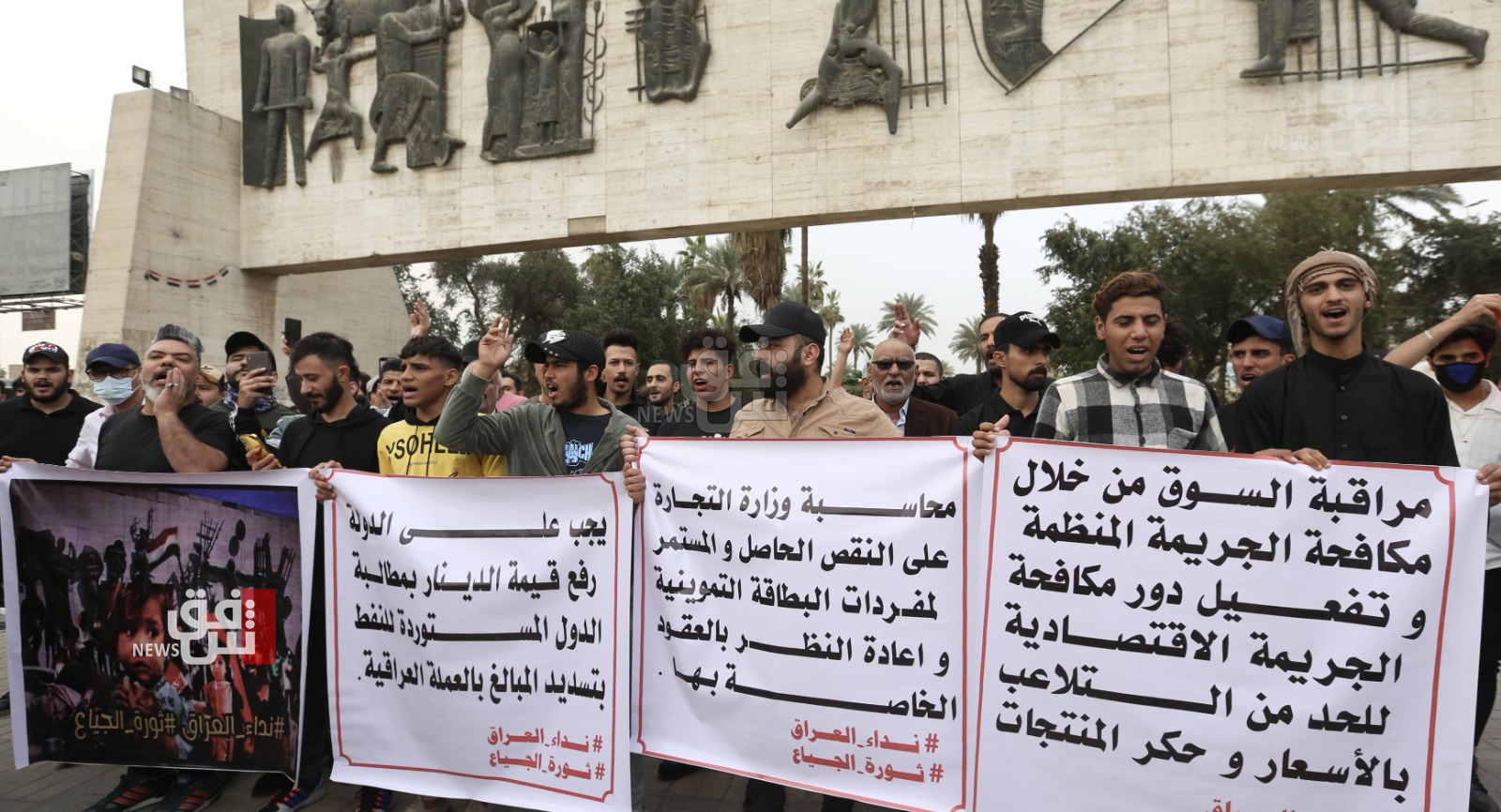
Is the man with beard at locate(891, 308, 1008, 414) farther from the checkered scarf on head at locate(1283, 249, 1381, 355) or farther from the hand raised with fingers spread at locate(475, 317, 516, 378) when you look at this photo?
the hand raised with fingers spread at locate(475, 317, 516, 378)

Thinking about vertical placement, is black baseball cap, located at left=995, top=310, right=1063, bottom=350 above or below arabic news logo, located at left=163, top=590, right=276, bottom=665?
above

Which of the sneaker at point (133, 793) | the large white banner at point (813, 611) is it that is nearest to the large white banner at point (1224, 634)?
the large white banner at point (813, 611)

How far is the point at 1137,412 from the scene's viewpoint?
9.75 ft

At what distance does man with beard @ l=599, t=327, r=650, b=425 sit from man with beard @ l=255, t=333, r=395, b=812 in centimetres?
138

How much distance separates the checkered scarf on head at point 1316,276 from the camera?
2.88 meters

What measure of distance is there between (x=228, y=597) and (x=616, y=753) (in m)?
1.82

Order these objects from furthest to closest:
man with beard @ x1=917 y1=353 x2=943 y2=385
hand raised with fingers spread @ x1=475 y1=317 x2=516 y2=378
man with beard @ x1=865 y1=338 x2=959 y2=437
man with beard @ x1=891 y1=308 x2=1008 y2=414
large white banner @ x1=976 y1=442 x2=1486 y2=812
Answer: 1. man with beard @ x1=917 y1=353 x2=943 y2=385
2. man with beard @ x1=891 y1=308 x2=1008 y2=414
3. man with beard @ x1=865 y1=338 x2=959 y2=437
4. hand raised with fingers spread @ x1=475 y1=317 x2=516 y2=378
5. large white banner @ x1=976 y1=442 x2=1486 y2=812

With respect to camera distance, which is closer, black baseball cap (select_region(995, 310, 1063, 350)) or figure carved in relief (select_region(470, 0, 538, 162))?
black baseball cap (select_region(995, 310, 1063, 350))

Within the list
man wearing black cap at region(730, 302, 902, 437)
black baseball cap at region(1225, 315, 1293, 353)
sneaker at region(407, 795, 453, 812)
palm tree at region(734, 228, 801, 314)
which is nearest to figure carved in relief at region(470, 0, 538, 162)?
palm tree at region(734, 228, 801, 314)

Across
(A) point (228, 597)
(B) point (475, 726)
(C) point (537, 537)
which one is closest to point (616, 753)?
(B) point (475, 726)

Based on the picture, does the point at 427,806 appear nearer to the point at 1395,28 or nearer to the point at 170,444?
the point at 170,444

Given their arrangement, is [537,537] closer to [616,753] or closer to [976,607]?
[616,753]

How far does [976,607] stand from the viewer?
2807mm

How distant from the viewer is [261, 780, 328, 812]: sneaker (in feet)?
11.5
